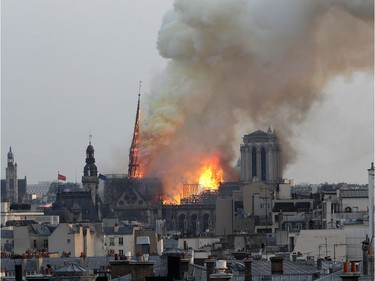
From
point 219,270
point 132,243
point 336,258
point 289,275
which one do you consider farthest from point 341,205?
point 219,270

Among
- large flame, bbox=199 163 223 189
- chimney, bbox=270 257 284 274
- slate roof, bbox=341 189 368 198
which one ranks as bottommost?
chimney, bbox=270 257 284 274

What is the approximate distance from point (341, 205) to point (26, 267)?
26.0m

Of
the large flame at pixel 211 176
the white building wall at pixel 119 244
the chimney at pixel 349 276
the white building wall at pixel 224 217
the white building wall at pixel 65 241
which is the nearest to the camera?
the chimney at pixel 349 276

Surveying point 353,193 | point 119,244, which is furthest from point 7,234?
point 353,193

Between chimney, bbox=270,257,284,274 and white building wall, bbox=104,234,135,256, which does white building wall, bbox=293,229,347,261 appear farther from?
chimney, bbox=270,257,284,274

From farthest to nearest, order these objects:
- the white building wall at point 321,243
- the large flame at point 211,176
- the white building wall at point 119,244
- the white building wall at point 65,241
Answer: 1. the large flame at point 211,176
2. the white building wall at point 119,244
3. the white building wall at point 65,241
4. the white building wall at point 321,243

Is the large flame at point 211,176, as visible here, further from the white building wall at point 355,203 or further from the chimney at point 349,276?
the chimney at point 349,276

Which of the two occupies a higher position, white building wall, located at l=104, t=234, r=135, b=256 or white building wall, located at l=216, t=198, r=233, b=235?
white building wall, located at l=216, t=198, r=233, b=235

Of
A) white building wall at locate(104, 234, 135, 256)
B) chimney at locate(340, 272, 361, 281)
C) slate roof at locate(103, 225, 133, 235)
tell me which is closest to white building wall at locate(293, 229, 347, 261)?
white building wall at locate(104, 234, 135, 256)

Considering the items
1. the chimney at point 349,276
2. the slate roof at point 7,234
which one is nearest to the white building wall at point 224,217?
the slate roof at point 7,234

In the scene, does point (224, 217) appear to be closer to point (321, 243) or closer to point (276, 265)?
point (321, 243)

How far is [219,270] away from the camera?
4738 centimetres

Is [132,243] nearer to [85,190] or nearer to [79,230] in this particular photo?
[79,230]

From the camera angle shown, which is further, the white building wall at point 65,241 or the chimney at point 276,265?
the white building wall at point 65,241
